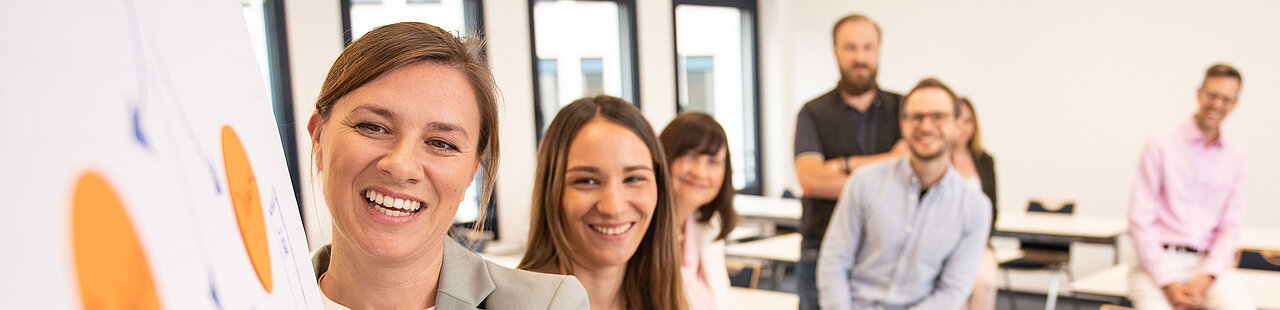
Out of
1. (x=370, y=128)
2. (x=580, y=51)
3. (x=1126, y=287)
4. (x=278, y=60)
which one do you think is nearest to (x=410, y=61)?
(x=370, y=128)

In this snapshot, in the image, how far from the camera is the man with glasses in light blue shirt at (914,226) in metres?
2.74

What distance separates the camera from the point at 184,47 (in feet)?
1.56

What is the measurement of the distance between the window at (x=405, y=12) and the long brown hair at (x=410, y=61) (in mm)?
4318

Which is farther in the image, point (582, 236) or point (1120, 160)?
point (1120, 160)

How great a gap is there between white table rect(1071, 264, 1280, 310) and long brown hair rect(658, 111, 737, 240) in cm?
229

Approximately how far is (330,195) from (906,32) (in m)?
7.08

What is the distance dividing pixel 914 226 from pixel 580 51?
464 centimetres

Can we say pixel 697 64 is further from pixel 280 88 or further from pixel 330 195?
pixel 330 195

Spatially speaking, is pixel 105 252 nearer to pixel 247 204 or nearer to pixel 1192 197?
pixel 247 204

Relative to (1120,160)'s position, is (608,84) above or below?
above

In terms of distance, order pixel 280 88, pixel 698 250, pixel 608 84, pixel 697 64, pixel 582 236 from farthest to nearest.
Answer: pixel 697 64, pixel 608 84, pixel 280 88, pixel 698 250, pixel 582 236

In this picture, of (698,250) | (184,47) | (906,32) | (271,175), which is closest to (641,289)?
(698,250)

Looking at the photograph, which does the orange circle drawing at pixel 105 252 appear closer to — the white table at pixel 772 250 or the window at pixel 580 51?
the white table at pixel 772 250

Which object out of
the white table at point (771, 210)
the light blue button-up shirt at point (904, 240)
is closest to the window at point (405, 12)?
the white table at point (771, 210)
